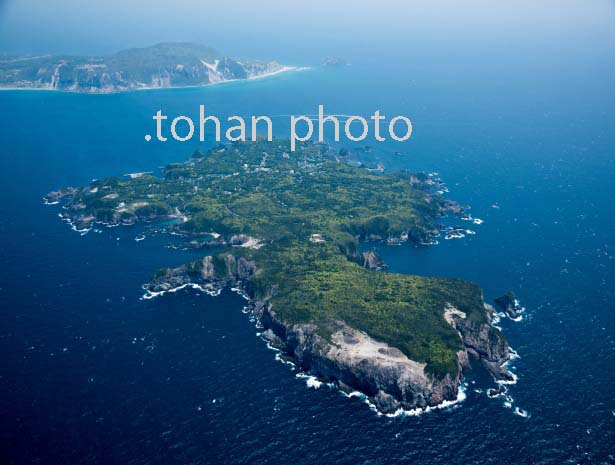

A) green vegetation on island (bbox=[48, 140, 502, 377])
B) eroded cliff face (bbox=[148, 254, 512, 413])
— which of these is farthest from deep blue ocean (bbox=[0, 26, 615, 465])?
green vegetation on island (bbox=[48, 140, 502, 377])

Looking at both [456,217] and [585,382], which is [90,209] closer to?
[456,217]

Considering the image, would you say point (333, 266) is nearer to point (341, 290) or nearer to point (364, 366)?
point (341, 290)

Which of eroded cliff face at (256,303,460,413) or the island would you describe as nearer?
eroded cliff face at (256,303,460,413)

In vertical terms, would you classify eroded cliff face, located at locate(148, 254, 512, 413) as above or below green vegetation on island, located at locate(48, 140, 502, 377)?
below

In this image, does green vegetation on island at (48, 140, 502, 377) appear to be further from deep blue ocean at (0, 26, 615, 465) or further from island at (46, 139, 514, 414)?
deep blue ocean at (0, 26, 615, 465)

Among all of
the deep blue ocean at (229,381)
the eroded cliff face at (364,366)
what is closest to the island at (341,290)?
the eroded cliff face at (364,366)

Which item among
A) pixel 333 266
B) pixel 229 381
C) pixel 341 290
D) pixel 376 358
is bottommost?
pixel 229 381

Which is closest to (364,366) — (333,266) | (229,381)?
(229,381)

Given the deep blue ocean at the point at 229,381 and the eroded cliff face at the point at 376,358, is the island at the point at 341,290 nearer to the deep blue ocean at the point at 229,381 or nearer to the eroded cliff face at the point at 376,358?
the eroded cliff face at the point at 376,358
